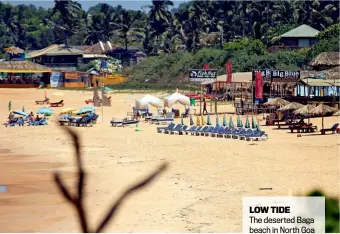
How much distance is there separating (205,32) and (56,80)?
2106 centimetres

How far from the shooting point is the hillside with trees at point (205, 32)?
63.9 m

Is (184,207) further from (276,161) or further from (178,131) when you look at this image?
(178,131)

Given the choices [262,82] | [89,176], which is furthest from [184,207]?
[262,82]

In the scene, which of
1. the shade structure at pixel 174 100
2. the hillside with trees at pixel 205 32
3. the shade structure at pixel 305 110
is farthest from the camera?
the hillside with trees at pixel 205 32

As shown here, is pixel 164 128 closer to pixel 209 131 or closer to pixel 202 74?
pixel 209 131

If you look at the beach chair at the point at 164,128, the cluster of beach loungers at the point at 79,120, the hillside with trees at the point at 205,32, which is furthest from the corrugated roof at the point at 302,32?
the beach chair at the point at 164,128

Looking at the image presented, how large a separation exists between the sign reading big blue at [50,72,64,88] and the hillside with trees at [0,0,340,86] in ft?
20.7

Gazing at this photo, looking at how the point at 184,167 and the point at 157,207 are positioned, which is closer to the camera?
the point at 157,207

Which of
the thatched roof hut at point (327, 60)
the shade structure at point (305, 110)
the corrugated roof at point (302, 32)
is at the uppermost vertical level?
the corrugated roof at point (302, 32)

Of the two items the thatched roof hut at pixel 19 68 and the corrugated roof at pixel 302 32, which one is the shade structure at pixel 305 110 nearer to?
the corrugated roof at pixel 302 32

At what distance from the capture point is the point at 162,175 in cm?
2209

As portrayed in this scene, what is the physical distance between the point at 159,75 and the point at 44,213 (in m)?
52.9

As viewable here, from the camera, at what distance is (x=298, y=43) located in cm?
6919

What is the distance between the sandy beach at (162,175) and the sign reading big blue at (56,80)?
123 feet
